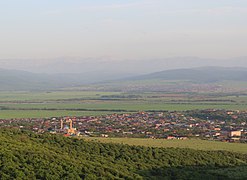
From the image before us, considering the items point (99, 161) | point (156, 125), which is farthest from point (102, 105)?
point (99, 161)

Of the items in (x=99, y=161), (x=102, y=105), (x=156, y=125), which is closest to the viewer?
(x=99, y=161)

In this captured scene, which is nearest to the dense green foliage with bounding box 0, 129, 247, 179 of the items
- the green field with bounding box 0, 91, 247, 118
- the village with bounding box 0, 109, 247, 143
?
the village with bounding box 0, 109, 247, 143

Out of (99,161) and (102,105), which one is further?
(102,105)

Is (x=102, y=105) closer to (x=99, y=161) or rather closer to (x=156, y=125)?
(x=156, y=125)

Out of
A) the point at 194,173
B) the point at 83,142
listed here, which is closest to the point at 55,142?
the point at 83,142

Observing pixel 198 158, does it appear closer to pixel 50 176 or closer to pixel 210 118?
pixel 50 176

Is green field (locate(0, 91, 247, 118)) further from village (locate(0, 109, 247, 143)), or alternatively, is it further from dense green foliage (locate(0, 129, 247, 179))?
dense green foliage (locate(0, 129, 247, 179))

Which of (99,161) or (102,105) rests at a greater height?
(99,161)
